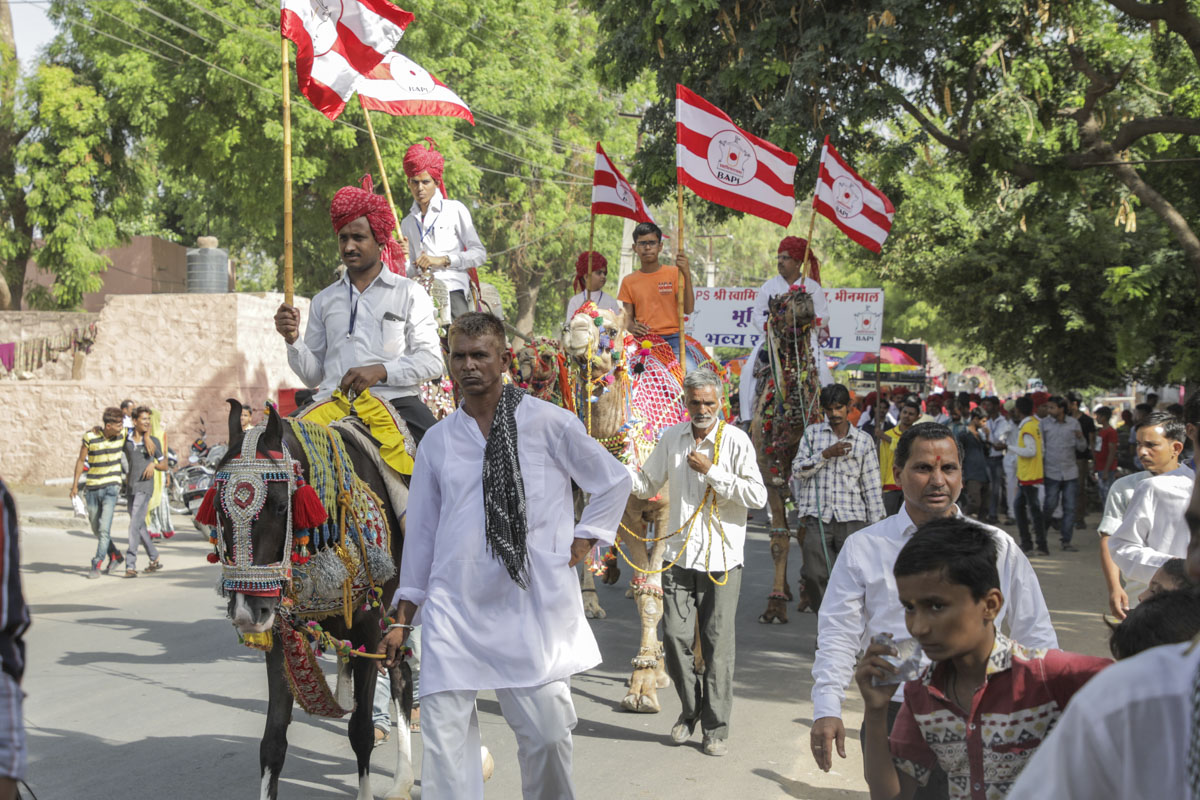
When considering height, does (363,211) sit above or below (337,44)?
below

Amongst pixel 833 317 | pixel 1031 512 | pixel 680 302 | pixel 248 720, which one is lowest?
pixel 248 720

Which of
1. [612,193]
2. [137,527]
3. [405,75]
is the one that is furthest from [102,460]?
[612,193]

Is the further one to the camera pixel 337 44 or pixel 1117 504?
pixel 337 44

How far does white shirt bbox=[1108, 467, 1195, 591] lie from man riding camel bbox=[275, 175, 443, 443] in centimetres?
384

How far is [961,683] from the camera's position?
3.19 metres

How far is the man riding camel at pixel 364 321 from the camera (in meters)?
6.72

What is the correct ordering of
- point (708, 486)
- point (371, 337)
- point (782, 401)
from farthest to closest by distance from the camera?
point (782, 401)
point (708, 486)
point (371, 337)

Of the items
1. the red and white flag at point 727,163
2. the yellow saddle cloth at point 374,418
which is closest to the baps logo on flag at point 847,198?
the red and white flag at point 727,163

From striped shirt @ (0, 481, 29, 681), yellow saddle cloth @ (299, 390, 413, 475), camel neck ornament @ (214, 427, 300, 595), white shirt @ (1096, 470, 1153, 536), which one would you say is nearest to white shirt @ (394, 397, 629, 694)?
camel neck ornament @ (214, 427, 300, 595)

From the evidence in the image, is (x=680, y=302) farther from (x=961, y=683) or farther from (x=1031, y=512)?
(x=1031, y=512)

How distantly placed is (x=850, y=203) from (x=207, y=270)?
1772 cm

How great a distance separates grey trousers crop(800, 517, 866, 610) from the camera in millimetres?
9477

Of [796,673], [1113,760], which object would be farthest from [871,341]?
[1113,760]

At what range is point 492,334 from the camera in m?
5.03
